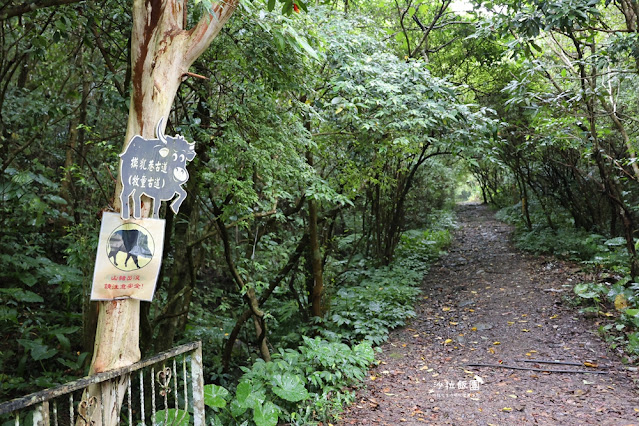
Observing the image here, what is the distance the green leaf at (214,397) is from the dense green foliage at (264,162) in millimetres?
48

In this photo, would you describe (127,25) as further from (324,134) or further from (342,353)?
(342,353)

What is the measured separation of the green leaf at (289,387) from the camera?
422cm

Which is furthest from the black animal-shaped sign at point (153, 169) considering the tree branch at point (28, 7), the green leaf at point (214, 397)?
the green leaf at point (214, 397)

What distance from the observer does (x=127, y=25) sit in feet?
13.3

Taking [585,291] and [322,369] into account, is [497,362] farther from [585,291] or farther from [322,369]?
[585,291]

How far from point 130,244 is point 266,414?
2.43 metres

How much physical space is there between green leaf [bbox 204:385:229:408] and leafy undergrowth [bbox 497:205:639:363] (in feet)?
15.4

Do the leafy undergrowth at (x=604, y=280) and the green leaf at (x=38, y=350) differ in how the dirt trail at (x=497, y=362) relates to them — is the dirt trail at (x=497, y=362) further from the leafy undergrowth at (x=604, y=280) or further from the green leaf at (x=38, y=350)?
the green leaf at (x=38, y=350)

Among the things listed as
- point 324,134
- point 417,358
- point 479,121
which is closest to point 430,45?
point 479,121

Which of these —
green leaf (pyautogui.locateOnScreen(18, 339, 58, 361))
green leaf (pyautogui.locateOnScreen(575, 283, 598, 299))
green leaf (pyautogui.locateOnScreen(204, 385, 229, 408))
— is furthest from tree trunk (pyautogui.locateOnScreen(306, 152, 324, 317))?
green leaf (pyautogui.locateOnScreen(575, 283, 598, 299))

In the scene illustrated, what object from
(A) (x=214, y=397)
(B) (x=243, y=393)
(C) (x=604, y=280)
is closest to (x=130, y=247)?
(A) (x=214, y=397)

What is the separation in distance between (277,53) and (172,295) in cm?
307

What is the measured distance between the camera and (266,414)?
3.95 metres

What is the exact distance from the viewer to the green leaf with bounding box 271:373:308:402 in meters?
4.22
